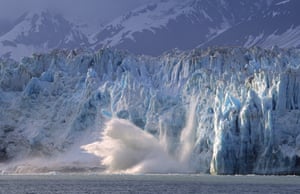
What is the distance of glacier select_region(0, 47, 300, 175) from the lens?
4764 inches

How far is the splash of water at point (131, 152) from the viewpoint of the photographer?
13588cm

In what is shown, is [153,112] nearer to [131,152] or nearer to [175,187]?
[131,152]

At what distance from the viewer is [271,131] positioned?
389 ft

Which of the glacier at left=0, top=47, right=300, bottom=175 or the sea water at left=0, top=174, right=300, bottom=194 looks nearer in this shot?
the sea water at left=0, top=174, right=300, bottom=194

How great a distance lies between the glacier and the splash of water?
0.21 metres

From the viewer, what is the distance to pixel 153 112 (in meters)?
143

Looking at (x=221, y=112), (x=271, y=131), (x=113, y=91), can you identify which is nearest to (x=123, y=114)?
(x=113, y=91)

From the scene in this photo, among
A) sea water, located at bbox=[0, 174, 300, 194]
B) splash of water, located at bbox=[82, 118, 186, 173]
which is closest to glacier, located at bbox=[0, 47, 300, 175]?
splash of water, located at bbox=[82, 118, 186, 173]

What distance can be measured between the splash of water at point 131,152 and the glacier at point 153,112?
8.3 inches

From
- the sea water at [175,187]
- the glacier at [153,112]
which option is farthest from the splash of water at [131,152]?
the sea water at [175,187]

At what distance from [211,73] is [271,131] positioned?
27855 mm

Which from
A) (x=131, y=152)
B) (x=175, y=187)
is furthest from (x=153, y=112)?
(x=175, y=187)

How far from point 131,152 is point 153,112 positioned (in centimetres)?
871

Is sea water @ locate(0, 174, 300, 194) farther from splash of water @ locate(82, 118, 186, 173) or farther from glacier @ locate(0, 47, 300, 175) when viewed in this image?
splash of water @ locate(82, 118, 186, 173)
